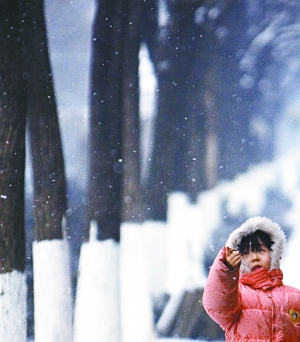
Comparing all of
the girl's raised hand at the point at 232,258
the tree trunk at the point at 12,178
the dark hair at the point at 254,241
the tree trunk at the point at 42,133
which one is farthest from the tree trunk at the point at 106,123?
the girl's raised hand at the point at 232,258

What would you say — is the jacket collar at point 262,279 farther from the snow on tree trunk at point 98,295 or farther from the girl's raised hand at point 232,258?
the snow on tree trunk at point 98,295

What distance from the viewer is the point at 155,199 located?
237 cm

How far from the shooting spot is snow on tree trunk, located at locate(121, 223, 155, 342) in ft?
7.68

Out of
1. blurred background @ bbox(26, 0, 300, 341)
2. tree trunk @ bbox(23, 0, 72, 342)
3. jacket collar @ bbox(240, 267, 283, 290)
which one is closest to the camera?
jacket collar @ bbox(240, 267, 283, 290)

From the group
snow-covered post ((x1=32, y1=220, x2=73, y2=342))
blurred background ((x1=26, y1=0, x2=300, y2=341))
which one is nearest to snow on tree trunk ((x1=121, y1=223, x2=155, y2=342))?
blurred background ((x1=26, y1=0, x2=300, y2=341))

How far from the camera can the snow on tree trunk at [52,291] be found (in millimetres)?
2395

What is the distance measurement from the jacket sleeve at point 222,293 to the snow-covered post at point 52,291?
2.58ft

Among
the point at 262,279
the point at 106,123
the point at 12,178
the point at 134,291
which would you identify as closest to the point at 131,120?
the point at 106,123

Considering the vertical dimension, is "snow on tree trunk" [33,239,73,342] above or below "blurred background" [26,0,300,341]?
below

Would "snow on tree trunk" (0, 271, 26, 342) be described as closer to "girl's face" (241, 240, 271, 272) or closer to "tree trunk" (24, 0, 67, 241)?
"tree trunk" (24, 0, 67, 241)

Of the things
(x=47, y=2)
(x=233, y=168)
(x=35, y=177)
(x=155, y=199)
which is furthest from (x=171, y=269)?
(x=47, y=2)

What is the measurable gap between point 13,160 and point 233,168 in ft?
2.57

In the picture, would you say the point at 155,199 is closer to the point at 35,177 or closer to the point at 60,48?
the point at 35,177

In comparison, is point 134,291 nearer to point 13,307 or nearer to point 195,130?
point 13,307
